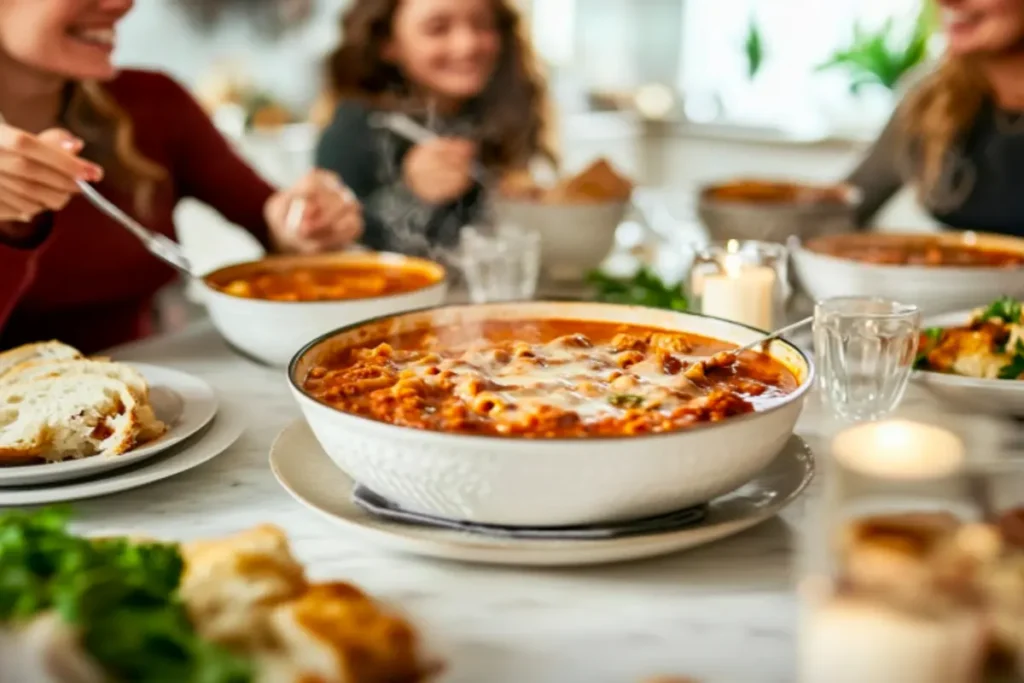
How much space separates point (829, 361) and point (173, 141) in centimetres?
152

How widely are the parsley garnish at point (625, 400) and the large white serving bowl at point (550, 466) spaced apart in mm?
110

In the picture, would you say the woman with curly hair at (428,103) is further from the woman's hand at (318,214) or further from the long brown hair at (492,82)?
the woman's hand at (318,214)

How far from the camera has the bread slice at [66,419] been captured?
113cm

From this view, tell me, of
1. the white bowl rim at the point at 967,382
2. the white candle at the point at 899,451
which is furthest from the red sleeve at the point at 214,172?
the white candle at the point at 899,451

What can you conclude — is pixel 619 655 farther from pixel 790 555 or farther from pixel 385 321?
pixel 385 321

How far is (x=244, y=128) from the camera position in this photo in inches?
204

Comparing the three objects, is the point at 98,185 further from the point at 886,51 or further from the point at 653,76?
the point at 653,76

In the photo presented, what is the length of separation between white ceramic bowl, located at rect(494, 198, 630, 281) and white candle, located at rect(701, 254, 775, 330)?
0.48 metres

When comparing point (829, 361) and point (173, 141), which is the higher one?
point (173, 141)

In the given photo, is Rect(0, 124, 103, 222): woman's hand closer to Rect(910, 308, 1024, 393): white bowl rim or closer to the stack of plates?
the stack of plates

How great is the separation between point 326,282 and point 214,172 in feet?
2.40

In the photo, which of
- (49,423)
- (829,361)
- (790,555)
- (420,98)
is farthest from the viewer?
(420,98)

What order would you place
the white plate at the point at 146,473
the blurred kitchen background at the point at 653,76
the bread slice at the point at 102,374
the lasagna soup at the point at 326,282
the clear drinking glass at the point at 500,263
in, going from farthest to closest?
the blurred kitchen background at the point at 653,76
the clear drinking glass at the point at 500,263
the lasagna soup at the point at 326,282
the bread slice at the point at 102,374
the white plate at the point at 146,473

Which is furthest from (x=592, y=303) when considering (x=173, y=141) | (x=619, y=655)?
(x=173, y=141)
